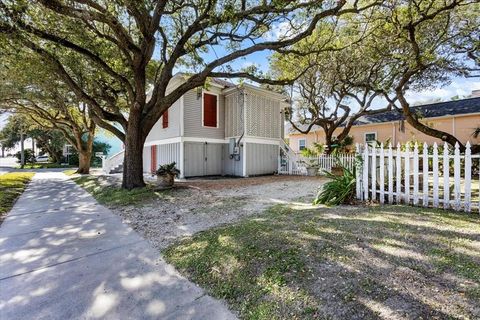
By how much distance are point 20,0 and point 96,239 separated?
225 inches

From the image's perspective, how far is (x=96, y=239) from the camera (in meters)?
4.66

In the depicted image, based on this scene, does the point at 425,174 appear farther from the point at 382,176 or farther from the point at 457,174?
the point at 382,176

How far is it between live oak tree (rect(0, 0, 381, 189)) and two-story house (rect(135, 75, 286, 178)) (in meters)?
2.97

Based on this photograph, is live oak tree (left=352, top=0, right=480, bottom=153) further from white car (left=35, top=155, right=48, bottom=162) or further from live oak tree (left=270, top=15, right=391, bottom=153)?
white car (left=35, top=155, right=48, bottom=162)

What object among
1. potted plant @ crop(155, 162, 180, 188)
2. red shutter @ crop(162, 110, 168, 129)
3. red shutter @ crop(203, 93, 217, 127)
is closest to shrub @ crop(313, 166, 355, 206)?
potted plant @ crop(155, 162, 180, 188)

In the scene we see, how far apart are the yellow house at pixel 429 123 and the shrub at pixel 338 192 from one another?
10.8m

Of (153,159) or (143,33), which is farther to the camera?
(153,159)

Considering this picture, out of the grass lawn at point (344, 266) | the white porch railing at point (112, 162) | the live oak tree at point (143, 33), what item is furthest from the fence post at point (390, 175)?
the white porch railing at point (112, 162)

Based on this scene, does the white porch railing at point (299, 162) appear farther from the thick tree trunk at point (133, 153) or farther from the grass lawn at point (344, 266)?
the grass lawn at point (344, 266)

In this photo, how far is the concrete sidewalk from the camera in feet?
8.21

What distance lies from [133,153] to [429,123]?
63.0 feet

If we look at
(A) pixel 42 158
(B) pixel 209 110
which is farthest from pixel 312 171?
(A) pixel 42 158

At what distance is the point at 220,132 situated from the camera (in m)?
14.7

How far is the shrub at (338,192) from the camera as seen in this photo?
5.86m
